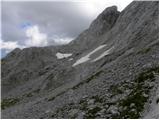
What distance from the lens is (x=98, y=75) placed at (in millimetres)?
46656

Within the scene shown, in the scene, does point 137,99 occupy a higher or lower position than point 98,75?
lower

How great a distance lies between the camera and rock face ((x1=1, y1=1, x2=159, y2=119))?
30.9 m

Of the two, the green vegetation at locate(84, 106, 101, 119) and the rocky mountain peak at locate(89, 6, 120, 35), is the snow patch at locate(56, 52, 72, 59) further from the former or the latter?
the green vegetation at locate(84, 106, 101, 119)

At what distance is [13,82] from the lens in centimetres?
8800

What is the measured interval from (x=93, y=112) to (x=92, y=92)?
21.8 ft

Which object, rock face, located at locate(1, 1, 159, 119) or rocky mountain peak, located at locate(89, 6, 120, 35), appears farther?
rocky mountain peak, located at locate(89, 6, 120, 35)

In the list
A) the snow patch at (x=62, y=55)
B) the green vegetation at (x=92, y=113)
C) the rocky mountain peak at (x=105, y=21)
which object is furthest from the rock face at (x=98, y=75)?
the snow patch at (x=62, y=55)

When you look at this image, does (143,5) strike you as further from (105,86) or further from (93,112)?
(93,112)

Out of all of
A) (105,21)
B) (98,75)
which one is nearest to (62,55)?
(105,21)

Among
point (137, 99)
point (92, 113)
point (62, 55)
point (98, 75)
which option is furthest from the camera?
point (62, 55)

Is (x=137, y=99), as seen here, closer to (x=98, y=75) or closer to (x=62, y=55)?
(x=98, y=75)

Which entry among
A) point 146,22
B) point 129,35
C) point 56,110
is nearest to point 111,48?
point 129,35

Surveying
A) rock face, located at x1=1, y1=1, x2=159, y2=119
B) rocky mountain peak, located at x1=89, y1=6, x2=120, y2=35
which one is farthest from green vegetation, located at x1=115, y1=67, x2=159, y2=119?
rocky mountain peak, located at x1=89, y1=6, x2=120, y2=35

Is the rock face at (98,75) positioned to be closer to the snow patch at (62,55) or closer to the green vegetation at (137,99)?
the green vegetation at (137,99)
